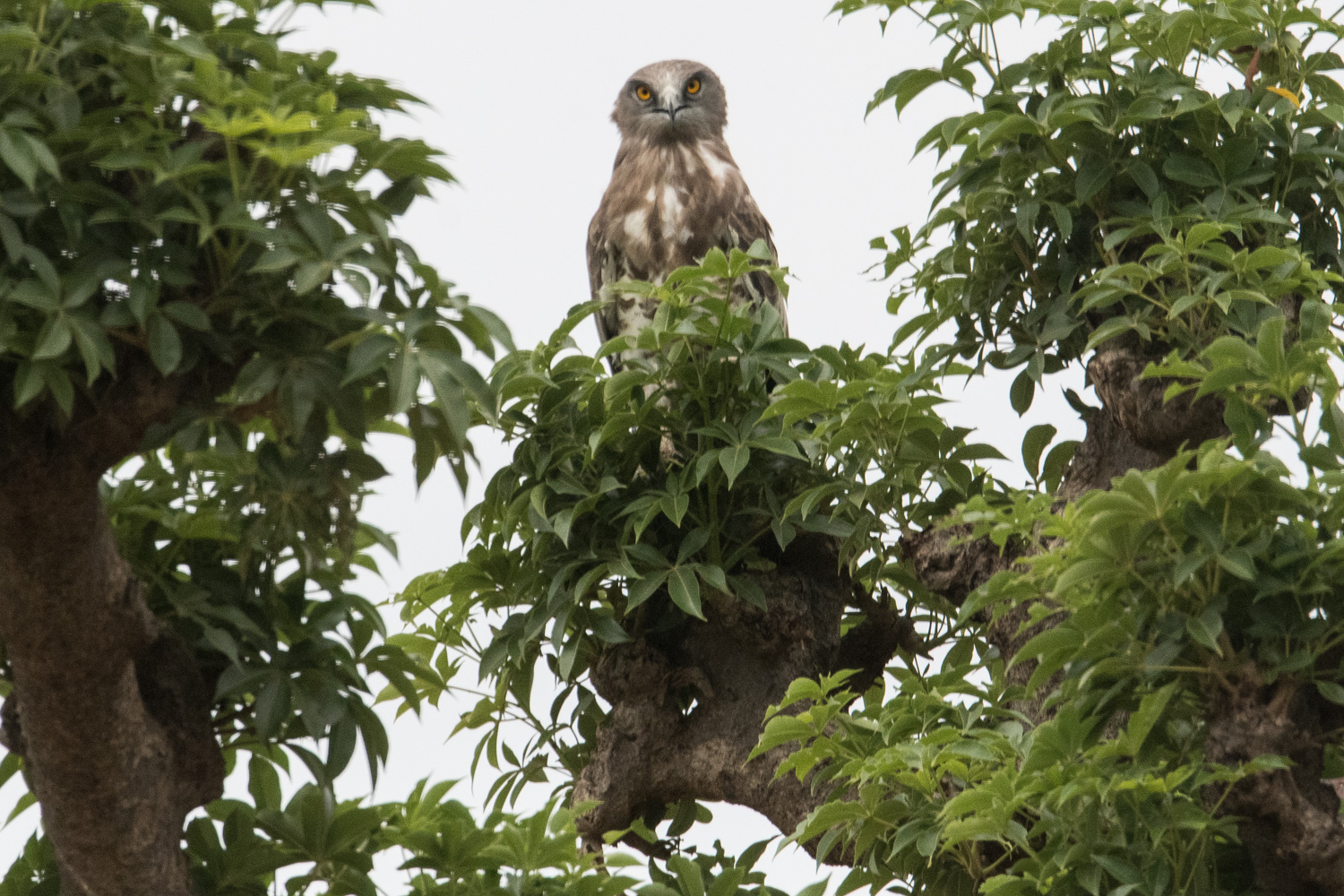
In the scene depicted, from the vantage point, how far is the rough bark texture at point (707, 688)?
3006mm

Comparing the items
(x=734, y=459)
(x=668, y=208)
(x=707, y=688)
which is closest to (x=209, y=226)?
(x=734, y=459)

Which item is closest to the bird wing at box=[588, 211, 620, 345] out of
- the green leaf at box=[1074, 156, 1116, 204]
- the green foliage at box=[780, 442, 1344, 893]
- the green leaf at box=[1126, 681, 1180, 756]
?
the green leaf at box=[1074, 156, 1116, 204]

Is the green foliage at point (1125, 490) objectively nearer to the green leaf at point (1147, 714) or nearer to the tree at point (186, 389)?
the green leaf at point (1147, 714)

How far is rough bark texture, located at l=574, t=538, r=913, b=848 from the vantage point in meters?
3.01

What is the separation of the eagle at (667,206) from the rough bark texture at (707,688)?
95 cm

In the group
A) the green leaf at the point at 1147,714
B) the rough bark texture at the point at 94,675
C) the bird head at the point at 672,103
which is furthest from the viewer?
the bird head at the point at 672,103

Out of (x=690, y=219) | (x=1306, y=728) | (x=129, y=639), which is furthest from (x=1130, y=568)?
(x=690, y=219)

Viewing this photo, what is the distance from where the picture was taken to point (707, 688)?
3.04 metres

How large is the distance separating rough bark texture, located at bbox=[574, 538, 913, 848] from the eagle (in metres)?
0.95

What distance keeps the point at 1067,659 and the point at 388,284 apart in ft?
3.25

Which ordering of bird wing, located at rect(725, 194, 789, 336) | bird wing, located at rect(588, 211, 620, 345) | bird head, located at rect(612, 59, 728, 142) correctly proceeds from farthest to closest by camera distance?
bird head, located at rect(612, 59, 728, 142), bird wing, located at rect(588, 211, 620, 345), bird wing, located at rect(725, 194, 789, 336)

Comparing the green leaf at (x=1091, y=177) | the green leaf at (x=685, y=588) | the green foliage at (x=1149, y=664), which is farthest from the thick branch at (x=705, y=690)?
the green leaf at (x=1091, y=177)

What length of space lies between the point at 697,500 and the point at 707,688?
38cm

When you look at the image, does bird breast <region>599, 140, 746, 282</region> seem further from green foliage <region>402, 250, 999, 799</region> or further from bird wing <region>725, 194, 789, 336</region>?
green foliage <region>402, 250, 999, 799</region>
